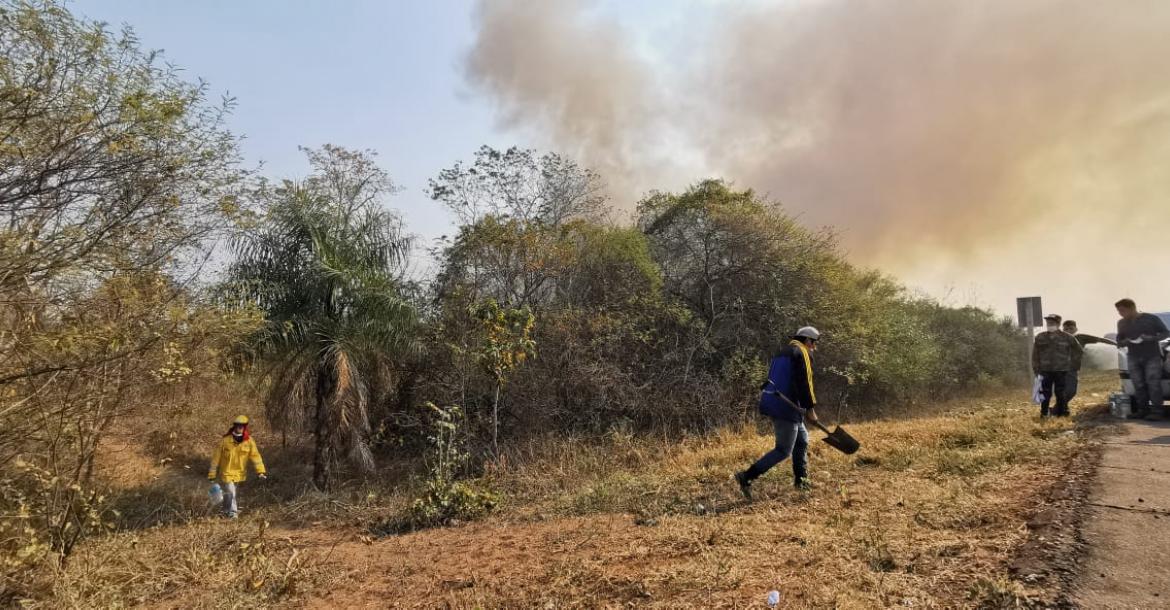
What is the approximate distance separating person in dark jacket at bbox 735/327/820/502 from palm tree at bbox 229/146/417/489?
23.1ft

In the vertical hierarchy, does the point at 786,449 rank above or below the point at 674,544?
above

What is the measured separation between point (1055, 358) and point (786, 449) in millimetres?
5897

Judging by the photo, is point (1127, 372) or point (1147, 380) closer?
point (1147, 380)

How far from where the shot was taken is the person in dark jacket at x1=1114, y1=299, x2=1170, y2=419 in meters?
8.88

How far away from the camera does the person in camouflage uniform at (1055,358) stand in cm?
919

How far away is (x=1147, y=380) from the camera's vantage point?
9.02 meters

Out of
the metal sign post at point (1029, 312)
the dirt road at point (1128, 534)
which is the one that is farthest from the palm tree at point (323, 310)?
the metal sign post at point (1029, 312)

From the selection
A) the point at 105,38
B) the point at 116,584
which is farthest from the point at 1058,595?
the point at 105,38

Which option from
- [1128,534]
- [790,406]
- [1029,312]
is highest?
[1029,312]

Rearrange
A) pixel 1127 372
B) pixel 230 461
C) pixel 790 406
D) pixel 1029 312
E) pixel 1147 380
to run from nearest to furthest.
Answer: pixel 790 406
pixel 1147 380
pixel 230 461
pixel 1127 372
pixel 1029 312

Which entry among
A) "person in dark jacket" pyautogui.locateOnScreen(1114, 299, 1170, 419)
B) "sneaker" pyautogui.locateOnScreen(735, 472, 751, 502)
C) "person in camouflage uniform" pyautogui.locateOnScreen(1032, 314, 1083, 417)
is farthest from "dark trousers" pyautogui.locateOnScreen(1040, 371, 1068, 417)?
"sneaker" pyautogui.locateOnScreen(735, 472, 751, 502)

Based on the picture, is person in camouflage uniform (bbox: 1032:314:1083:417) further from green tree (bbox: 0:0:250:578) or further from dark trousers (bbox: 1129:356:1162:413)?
green tree (bbox: 0:0:250:578)

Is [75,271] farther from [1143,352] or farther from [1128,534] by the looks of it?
[1143,352]

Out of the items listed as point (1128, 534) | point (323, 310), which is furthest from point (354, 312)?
point (1128, 534)
